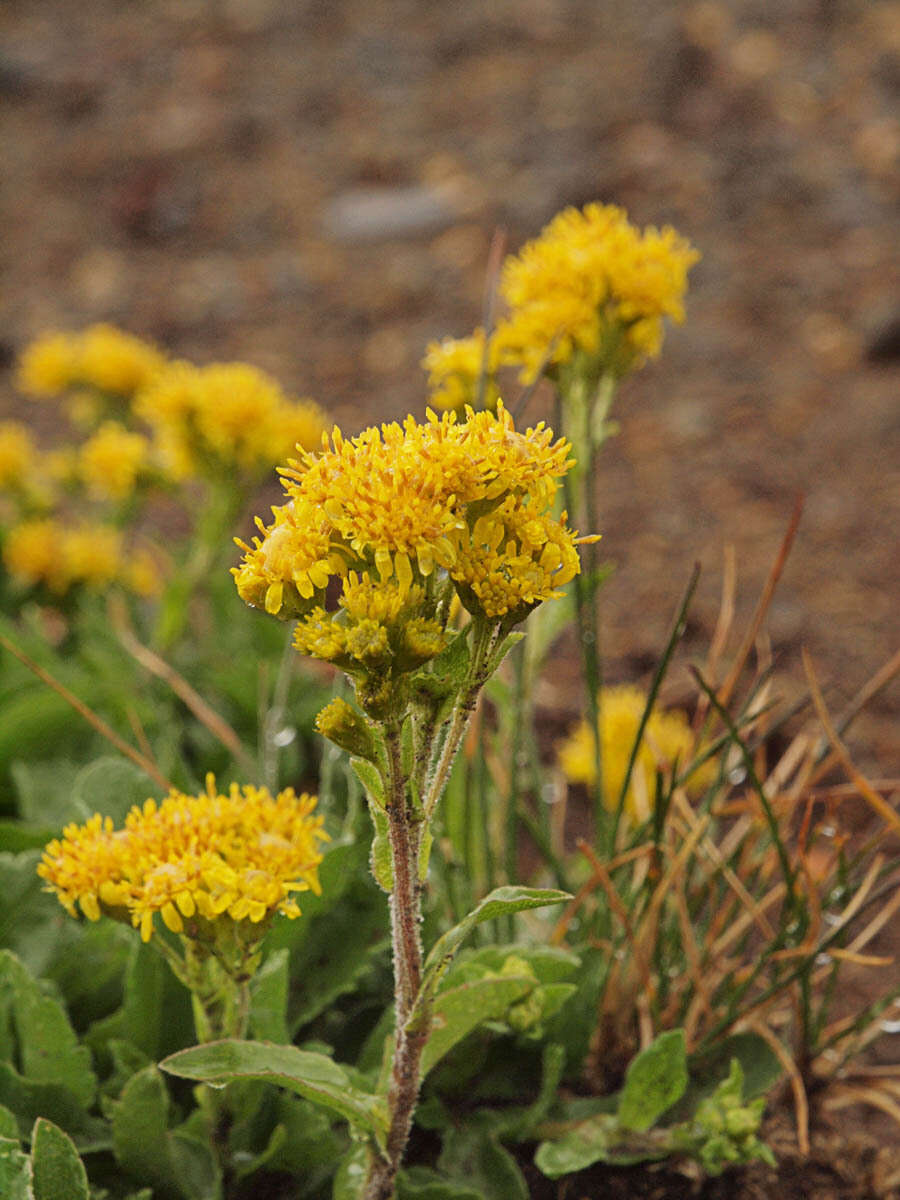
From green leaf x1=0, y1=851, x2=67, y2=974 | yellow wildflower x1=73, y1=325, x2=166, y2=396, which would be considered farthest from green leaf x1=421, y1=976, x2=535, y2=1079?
yellow wildflower x1=73, y1=325, x2=166, y2=396

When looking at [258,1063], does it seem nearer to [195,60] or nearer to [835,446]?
[835,446]

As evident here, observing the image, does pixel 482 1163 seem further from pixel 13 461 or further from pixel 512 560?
pixel 13 461

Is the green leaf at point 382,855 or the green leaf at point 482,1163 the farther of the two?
the green leaf at point 482,1163

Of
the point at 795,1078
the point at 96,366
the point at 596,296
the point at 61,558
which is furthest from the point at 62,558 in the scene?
the point at 795,1078

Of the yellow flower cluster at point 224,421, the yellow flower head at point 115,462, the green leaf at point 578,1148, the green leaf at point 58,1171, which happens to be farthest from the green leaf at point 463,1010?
the yellow flower head at point 115,462

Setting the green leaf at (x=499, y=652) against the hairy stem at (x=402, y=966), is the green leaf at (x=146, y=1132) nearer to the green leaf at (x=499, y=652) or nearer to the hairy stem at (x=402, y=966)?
the hairy stem at (x=402, y=966)
